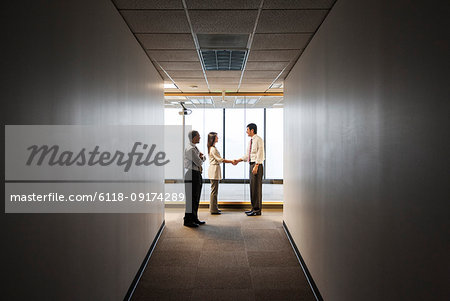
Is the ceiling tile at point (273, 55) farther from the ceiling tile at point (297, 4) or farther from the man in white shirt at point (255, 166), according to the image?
the man in white shirt at point (255, 166)

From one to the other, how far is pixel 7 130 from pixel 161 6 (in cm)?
165

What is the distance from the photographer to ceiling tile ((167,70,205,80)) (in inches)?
169

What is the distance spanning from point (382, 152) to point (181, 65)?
10.1 feet

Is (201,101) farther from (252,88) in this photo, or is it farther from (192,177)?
(192,177)

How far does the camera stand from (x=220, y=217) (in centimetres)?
555

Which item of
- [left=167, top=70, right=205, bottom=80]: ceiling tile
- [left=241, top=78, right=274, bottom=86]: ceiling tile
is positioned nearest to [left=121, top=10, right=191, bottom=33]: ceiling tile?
[left=167, top=70, right=205, bottom=80]: ceiling tile

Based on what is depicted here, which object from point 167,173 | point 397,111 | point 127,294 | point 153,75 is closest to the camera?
point 397,111

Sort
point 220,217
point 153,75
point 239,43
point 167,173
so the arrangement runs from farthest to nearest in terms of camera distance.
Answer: point 167,173
point 220,217
point 153,75
point 239,43

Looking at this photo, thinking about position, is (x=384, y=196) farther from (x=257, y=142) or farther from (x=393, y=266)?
(x=257, y=142)

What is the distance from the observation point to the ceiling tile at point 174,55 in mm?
3367

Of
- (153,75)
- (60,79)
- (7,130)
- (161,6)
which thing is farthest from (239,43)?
(7,130)

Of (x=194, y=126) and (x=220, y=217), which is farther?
(x=194, y=126)

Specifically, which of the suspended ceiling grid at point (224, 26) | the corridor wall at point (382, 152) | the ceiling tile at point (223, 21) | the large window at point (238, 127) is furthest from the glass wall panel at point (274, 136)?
the ceiling tile at point (223, 21)

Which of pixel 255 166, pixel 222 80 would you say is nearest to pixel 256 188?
pixel 255 166
